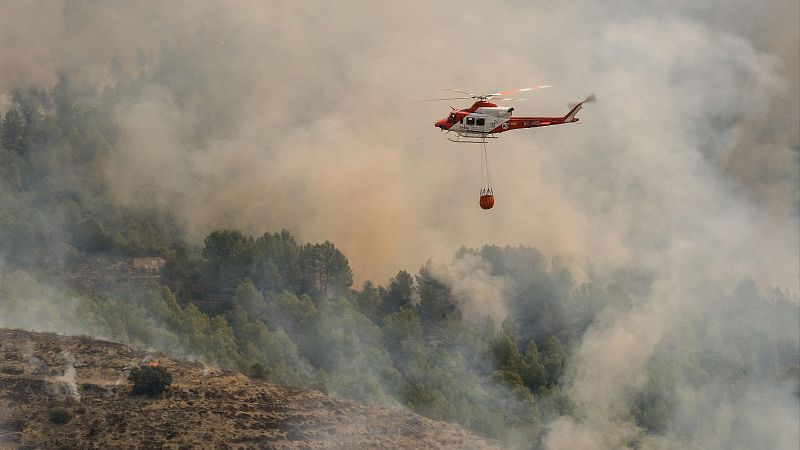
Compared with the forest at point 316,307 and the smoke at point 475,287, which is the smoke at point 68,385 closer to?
the forest at point 316,307

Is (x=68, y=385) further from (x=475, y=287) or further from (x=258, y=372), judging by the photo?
(x=475, y=287)

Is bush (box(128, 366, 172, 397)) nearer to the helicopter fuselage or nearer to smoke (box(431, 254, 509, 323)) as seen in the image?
the helicopter fuselage

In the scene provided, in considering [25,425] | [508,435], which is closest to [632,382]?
[508,435]

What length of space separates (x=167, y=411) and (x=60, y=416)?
7.10m

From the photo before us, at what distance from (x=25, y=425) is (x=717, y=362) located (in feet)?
224

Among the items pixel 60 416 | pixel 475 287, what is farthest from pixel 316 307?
pixel 60 416

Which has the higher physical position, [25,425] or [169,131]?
[169,131]

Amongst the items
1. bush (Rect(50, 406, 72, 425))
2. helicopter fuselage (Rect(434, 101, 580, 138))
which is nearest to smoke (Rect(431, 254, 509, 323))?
helicopter fuselage (Rect(434, 101, 580, 138))

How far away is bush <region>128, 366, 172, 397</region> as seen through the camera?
113 m

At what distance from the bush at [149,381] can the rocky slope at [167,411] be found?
0.54 metres

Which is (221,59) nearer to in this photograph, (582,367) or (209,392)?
(582,367)

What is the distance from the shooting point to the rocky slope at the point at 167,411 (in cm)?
10875

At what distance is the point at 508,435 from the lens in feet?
424

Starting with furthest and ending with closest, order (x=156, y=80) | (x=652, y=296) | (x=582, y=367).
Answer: (x=156, y=80), (x=652, y=296), (x=582, y=367)
